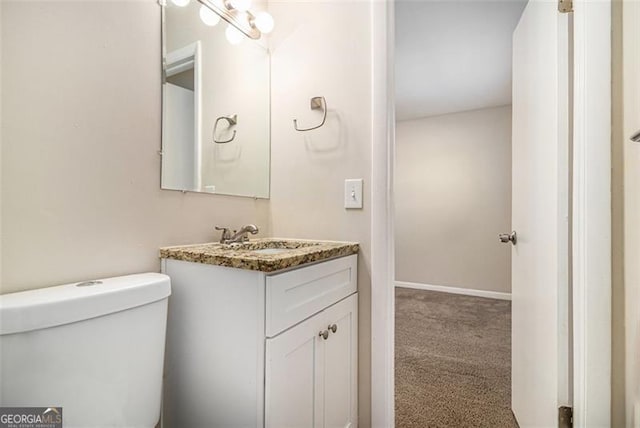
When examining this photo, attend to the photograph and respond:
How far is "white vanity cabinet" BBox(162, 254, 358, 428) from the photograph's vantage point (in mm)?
837

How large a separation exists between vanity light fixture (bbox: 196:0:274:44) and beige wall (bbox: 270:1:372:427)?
0.13m

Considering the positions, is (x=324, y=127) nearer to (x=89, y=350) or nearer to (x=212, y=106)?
(x=212, y=106)

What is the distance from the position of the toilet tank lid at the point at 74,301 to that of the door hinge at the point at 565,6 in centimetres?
155

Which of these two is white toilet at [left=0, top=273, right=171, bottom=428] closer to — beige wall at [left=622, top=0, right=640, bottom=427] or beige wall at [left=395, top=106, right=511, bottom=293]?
beige wall at [left=622, top=0, right=640, bottom=427]

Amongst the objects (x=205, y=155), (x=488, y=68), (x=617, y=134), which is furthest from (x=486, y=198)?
(x=205, y=155)

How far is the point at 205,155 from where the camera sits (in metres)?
1.27

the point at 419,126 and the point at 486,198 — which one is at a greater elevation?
the point at 419,126

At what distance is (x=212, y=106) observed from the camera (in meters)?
1.30

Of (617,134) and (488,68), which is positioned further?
(488,68)

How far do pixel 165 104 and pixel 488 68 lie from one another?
2746mm

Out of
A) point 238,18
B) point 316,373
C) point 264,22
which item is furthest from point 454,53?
point 316,373

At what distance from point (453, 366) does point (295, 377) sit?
4.79 feet

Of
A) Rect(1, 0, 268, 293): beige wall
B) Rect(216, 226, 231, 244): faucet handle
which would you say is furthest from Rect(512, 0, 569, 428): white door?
Rect(1, 0, 268, 293): beige wall

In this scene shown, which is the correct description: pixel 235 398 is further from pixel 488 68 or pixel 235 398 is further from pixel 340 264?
pixel 488 68
